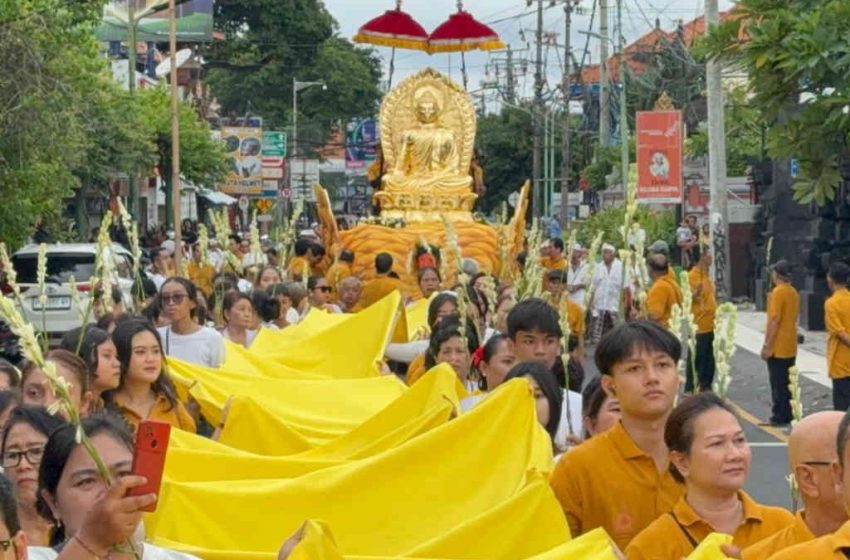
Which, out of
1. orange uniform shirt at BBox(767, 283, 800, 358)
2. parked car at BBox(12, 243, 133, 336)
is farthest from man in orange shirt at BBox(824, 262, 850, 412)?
parked car at BBox(12, 243, 133, 336)

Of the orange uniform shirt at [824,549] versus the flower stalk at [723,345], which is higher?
the flower stalk at [723,345]

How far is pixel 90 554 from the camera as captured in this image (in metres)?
4.89

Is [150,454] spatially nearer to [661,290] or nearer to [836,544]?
[836,544]

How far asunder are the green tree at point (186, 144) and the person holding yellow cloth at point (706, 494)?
4121cm

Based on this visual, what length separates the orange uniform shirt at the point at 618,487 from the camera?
666cm

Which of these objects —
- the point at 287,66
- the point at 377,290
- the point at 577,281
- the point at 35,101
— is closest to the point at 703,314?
the point at 377,290

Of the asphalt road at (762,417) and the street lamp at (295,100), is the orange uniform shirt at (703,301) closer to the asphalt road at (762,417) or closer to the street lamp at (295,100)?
the asphalt road at (762,417)

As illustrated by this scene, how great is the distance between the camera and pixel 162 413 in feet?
30.6

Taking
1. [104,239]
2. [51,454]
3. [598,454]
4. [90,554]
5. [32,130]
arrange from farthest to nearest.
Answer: [32,130]
[104,239]
[598,454]
[51,454]
[90,554]

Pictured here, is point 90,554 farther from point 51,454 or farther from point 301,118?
point 301,118

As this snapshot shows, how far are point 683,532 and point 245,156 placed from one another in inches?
2141

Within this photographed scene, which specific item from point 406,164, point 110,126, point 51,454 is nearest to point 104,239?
point 51,454

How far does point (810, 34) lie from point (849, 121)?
42 cm

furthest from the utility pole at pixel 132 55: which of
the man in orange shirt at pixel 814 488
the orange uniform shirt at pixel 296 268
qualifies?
the man in orange shirt at pixel 814 488
